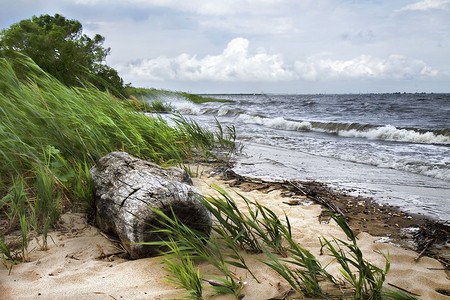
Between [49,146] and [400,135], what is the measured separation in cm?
1201

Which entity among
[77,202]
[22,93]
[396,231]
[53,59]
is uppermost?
[53,59]

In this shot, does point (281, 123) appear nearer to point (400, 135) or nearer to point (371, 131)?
point (371, 131)

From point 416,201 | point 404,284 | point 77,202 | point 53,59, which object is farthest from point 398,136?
point 53,59

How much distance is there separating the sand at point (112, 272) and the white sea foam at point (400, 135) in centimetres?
1001

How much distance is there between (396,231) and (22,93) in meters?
4.42

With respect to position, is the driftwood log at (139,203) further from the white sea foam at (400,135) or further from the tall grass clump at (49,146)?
the white sea foam at (400,135)

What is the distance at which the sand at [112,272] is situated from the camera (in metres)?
2.02

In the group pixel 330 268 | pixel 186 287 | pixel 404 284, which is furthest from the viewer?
pixel 330 268

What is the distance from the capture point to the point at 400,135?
1186cm

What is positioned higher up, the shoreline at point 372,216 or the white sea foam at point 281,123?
the white sea foam at point 281,123

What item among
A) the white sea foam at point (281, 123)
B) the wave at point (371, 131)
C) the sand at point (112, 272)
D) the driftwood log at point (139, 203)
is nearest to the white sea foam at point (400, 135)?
the wave at point (371, 131)

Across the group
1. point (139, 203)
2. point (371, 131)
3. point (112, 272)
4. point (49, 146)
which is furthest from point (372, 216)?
point (371, 131)

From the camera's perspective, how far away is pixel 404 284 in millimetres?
Result: 2230

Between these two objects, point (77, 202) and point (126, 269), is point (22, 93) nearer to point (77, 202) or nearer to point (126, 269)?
point (77, 202)
